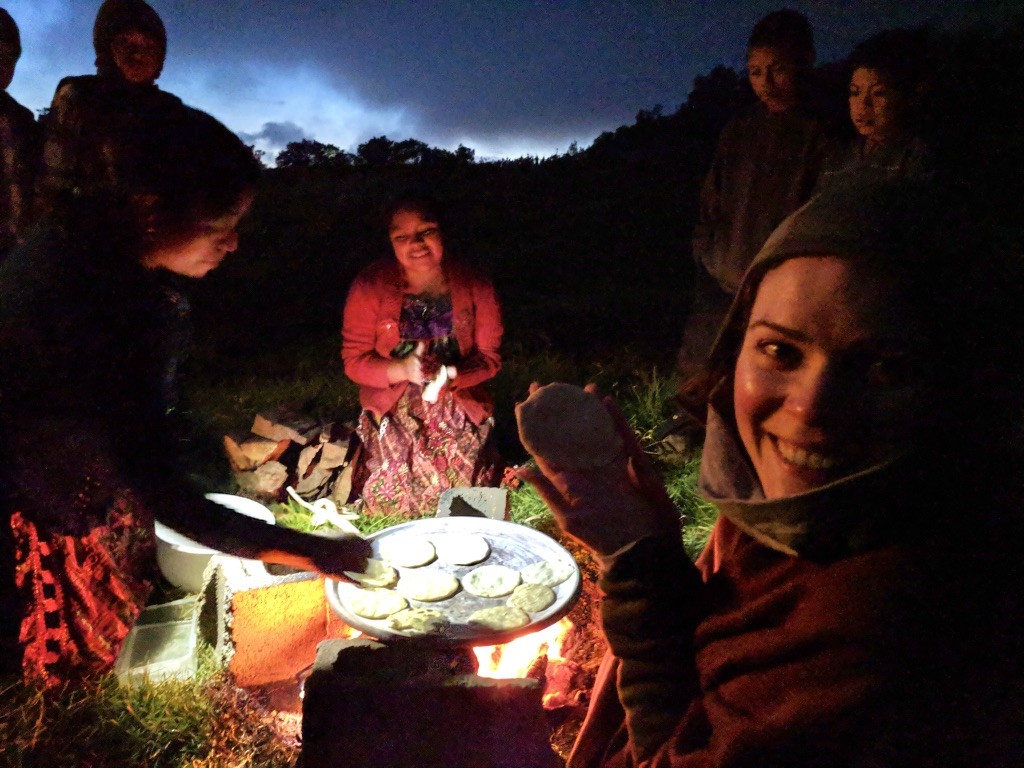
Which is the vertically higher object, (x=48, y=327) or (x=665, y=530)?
(x=48, y=327)

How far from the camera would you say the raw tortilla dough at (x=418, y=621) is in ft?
7.77

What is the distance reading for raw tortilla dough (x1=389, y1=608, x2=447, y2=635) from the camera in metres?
2.37

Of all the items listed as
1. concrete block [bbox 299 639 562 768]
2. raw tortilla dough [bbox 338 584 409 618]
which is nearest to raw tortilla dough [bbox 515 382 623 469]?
concrete block [bbox 299 639 562 768]

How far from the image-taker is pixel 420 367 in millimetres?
4527

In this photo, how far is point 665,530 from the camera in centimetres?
158

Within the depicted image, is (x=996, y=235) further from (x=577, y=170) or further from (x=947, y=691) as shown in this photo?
(x=577, y=170)

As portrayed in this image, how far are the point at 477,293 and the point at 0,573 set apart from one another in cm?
292

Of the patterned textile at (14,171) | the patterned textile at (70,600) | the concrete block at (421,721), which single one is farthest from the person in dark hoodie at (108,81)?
the concrete block at (421,721)

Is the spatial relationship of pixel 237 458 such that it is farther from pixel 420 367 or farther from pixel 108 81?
pixel 108 81

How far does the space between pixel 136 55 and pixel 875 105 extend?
420cm

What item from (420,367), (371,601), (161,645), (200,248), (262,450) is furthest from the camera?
(262,450)

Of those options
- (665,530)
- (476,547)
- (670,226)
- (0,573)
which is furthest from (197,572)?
(670,226)

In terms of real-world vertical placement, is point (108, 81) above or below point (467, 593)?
above

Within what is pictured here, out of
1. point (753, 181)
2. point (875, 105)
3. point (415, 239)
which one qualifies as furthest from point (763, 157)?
point (415, 239)
